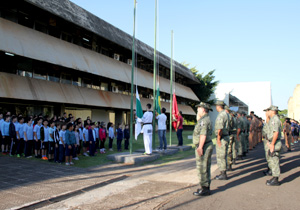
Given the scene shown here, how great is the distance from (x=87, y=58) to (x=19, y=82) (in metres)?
5.80

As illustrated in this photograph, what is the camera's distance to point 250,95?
4950 centimetres

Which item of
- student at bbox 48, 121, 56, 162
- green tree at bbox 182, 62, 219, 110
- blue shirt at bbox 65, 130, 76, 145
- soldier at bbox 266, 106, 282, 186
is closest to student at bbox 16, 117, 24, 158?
student at bbox 48, 121, 56, 162

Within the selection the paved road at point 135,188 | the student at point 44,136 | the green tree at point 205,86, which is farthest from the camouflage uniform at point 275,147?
the green tree at point 205,86

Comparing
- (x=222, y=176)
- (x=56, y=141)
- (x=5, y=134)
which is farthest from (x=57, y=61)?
(x=222, y=176)

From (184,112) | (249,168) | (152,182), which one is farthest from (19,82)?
(184,112)

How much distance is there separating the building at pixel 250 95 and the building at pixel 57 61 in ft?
89.2

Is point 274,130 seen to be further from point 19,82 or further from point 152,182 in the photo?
point 19,82

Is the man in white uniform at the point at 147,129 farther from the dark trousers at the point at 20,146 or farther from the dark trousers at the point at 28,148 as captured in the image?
the dark trousers at the point at 20,146

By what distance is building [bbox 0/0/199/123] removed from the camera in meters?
14.4

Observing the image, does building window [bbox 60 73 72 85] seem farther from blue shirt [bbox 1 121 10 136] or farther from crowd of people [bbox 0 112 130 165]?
blue shirt [bbox 1 121 10 136]

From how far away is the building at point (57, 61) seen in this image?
1436cm

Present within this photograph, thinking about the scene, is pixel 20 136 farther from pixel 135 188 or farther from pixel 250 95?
pixel 250 95

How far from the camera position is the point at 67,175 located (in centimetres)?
759

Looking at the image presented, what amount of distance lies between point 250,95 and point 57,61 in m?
41.1
